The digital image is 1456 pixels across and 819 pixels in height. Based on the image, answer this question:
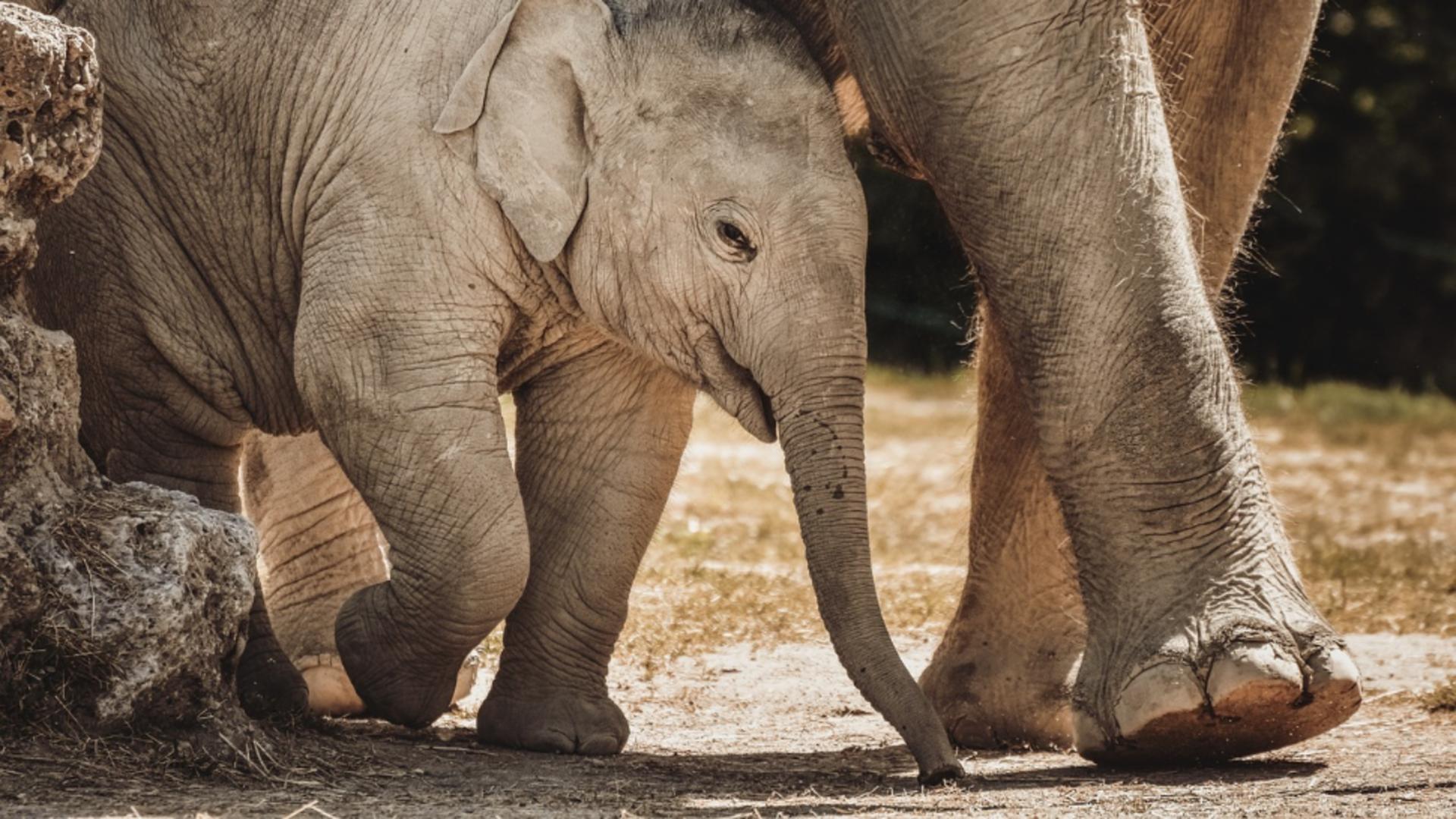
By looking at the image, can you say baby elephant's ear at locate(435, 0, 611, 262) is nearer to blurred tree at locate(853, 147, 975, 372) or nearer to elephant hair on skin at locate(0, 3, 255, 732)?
elephant hair on skin at locate(0, 3, 255, 732)

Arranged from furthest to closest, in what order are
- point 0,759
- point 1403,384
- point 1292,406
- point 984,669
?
point 1403,384 → point 1292,406 → point 984,669 → point 0,759

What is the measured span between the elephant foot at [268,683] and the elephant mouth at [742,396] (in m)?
1.15

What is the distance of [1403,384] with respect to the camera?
1647 cm

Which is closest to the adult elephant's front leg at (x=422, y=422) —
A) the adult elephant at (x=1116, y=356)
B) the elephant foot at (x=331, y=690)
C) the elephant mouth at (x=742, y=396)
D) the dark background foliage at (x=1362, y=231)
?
the elephant mouth at (x=742, y=396)

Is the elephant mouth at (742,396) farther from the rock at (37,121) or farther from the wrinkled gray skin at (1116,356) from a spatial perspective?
the rock at (37,121)

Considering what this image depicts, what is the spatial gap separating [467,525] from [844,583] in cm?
84

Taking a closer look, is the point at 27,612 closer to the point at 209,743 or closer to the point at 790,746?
the point at 209,743

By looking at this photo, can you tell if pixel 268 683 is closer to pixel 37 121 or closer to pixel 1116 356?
pixel 37 121

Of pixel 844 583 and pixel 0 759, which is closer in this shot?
pixel 0 759

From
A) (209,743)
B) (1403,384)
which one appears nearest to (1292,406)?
(1403,384)

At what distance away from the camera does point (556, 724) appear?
5.56 m

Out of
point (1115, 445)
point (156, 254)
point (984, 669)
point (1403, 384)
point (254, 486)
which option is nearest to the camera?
point (1115, 445)

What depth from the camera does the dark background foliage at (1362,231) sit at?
16.3 m

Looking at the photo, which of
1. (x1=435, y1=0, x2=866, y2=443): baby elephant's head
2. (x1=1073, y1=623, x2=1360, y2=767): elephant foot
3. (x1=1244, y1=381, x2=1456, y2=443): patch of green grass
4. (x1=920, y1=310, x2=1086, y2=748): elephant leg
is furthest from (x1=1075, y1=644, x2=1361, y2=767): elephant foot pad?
(x1=1244, y1=381, x2=1456, y2=443): patch of green grass
